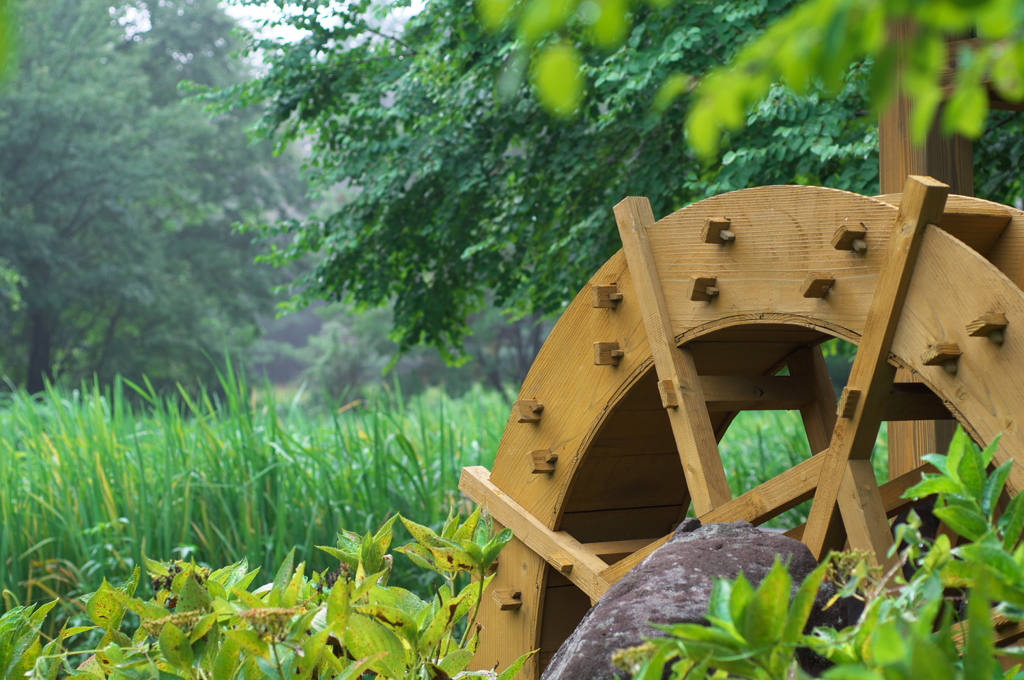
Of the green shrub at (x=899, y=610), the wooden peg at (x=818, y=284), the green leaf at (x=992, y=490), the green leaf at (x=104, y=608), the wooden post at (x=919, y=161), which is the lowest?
the green leaf at (x=104, y=608)

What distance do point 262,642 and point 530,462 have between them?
171cm

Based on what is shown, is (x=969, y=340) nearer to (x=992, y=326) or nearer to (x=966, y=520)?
(x=992, y=326)

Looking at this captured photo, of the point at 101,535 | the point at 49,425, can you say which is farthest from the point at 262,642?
the point at 49,425

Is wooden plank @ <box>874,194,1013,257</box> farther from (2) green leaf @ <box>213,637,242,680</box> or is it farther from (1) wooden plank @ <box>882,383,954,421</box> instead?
(2) green leaf @ <box>213,637,242,680</box>

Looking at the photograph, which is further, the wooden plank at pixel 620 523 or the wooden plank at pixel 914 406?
the wooden plank at pixel 620 523

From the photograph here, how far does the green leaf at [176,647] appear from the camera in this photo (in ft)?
3.72

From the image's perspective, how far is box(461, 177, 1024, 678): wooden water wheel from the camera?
174 cm

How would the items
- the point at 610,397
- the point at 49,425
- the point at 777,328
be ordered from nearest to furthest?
the point at 777,328 < the point at 610,397 < the point at 49,425

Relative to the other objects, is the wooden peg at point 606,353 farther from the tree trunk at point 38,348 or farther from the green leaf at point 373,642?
the tree trunk at point 38,348

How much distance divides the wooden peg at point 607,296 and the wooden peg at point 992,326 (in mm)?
1132

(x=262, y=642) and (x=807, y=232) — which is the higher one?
(x=807, y=232)

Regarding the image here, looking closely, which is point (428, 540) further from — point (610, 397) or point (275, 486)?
point (275, 486)

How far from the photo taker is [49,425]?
566cm

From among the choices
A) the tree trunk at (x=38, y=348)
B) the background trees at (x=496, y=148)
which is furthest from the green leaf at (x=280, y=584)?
the tree trunk at (x=38, y=348)
